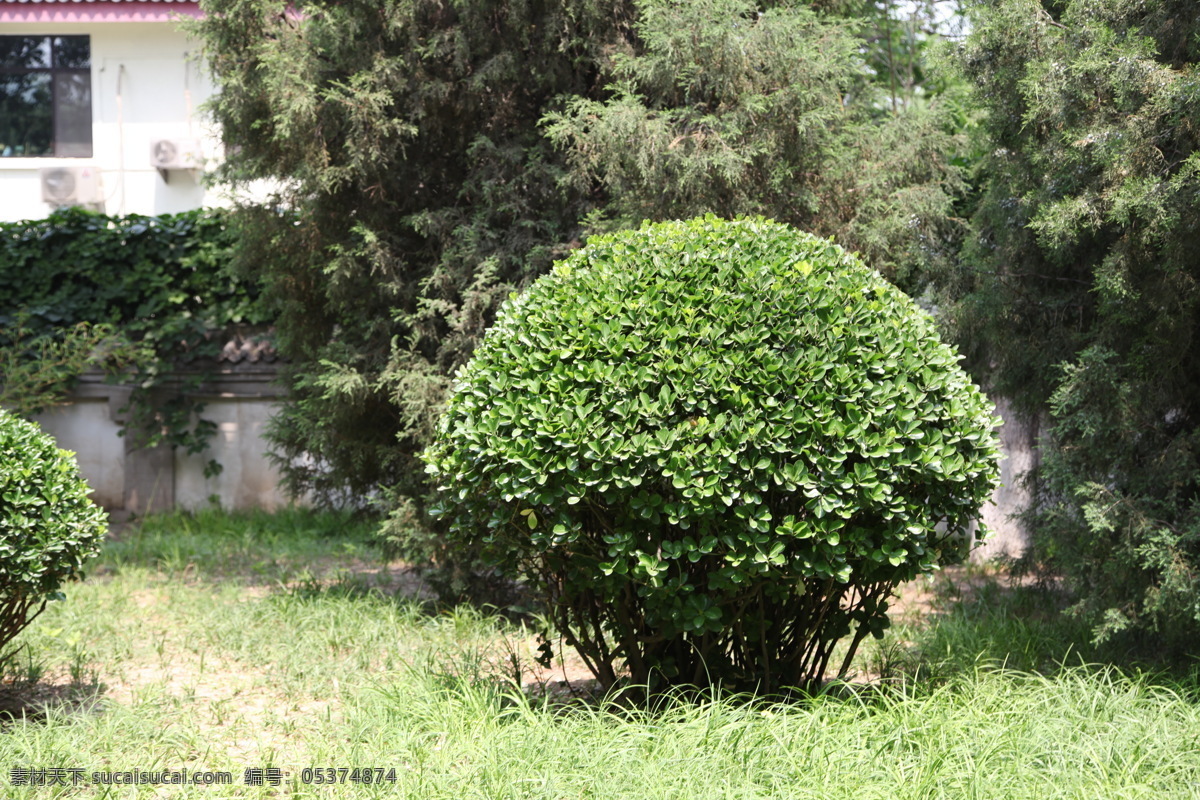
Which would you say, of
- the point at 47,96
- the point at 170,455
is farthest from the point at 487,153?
the point at 47,96

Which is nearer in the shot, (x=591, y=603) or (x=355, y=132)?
(x=591, y=603)

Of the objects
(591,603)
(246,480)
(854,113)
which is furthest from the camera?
(246,480)

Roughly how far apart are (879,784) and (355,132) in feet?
15.1

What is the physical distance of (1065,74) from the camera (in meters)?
4.50

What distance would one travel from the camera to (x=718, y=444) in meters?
3.41

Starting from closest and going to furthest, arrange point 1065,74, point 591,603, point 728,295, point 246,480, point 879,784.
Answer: point 879,784, point 728,295, point 591,603, point 1065,74, point 246,480

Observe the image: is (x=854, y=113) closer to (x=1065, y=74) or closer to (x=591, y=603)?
(x=1065, y=74)

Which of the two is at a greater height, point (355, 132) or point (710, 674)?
point (355, 132)

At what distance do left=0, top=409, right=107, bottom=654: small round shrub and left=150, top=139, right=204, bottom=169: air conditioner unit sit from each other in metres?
8.63

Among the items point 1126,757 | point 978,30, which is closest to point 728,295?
point 1126,757

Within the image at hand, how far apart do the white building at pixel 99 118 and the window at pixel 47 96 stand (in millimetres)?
13

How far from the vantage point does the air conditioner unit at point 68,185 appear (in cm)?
1205

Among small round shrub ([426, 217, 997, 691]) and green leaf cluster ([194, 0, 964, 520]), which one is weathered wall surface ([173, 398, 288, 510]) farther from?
small round shrub ([426, 217, 997, 691])

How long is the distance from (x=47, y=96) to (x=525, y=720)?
40.1ft
